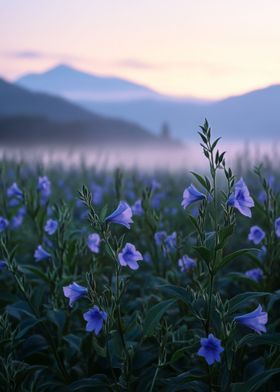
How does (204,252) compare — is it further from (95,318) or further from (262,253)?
(262,253)

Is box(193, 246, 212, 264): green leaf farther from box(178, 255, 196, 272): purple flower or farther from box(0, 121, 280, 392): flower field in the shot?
box(178, 255, 196, 272): purple flower

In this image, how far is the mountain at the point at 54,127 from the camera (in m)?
17.6

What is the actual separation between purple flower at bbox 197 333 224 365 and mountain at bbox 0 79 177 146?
48.8 ft

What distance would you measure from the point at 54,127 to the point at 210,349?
637 inches

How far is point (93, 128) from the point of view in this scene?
18047mm

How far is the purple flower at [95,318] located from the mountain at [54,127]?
48.5 ft

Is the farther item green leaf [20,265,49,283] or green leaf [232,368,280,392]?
green leaf [20,265,49,283]

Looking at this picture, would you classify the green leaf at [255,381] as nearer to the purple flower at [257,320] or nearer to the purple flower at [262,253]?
the purple flower at [257,320]

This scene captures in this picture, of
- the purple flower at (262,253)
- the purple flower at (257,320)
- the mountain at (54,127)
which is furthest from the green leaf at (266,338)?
the mountain at (54,127)

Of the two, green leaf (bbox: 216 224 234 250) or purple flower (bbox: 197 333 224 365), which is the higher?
A: green leaf (bbox: 216 224 234 250)

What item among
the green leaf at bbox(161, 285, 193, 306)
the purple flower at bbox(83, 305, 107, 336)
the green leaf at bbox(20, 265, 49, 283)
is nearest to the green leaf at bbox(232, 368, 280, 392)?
the green leaf at bbox(161, 285, 193, 306)

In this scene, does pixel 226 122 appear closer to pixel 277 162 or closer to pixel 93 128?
pixel 277 162

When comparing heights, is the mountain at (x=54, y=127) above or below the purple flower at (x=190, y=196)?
above

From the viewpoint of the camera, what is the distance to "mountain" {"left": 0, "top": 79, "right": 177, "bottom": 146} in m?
17.6
